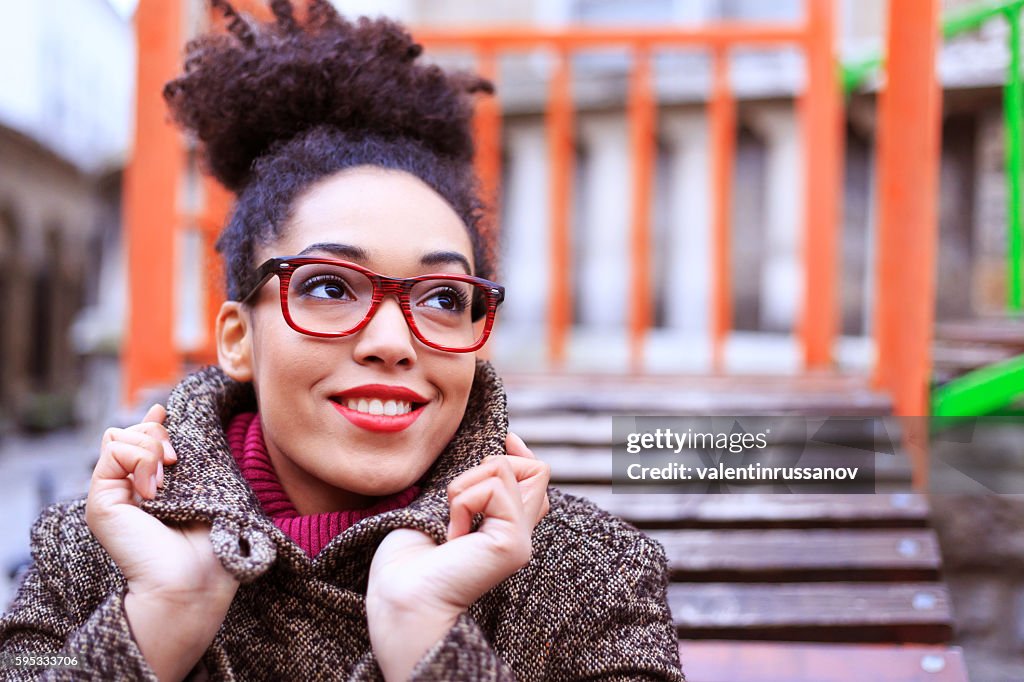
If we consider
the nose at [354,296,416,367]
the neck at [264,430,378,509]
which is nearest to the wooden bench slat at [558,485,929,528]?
the neck at [264,430,378,509]

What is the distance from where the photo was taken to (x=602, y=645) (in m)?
1.04

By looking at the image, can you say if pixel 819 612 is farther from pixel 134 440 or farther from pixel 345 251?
pixel 134 440

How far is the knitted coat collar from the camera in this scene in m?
0.93

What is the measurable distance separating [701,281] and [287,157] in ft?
9.34

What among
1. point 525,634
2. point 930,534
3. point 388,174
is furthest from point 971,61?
point 525,634

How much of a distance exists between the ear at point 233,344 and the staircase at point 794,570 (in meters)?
0.85

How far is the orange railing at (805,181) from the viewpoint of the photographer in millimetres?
1988

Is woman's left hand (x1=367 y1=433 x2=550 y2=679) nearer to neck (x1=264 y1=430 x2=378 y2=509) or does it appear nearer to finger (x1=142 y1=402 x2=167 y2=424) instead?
neck (x1=264 y1=430 x2=378 y2=509)

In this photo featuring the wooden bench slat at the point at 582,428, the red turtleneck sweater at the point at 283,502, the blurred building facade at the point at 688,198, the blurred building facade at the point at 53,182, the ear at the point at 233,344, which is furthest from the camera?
the blurred building facade at the point at 53,182

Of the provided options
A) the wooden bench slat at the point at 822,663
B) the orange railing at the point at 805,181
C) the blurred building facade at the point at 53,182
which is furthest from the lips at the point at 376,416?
the blurred building facade at the point at 53,182

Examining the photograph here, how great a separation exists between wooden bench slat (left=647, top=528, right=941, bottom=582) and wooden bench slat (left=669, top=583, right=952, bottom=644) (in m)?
0.02

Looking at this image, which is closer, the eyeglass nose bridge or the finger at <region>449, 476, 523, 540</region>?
the finger at <region>449, 476, 523, 540</region>

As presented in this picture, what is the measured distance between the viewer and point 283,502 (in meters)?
1.12

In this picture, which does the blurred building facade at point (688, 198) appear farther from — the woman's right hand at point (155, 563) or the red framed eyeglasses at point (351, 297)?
the woman's right hand at point (155, 563)
